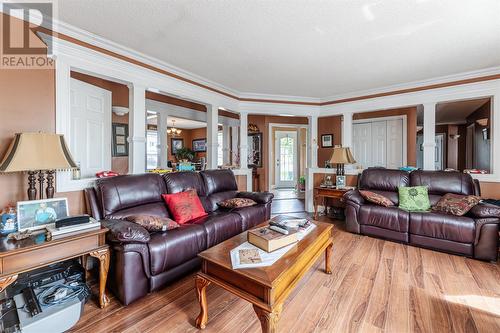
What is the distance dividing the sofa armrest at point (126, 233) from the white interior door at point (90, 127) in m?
1.32

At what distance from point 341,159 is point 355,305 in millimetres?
2694

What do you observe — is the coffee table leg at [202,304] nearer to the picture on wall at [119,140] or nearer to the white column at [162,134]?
the picture on wall at [119,140]

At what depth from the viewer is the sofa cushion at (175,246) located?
1.87m

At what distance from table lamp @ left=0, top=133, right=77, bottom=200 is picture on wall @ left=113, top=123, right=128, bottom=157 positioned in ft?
6.82

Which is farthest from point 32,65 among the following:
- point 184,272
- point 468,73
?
point 468,73

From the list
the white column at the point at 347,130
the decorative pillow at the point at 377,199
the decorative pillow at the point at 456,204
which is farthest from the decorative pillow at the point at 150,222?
the white column at the point at 347,130

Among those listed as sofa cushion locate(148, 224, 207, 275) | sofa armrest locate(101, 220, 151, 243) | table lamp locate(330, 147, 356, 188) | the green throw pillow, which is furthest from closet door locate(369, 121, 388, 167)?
sofa armrest locate(101, 220, 151, 243)

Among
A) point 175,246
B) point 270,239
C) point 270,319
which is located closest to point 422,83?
point 270,239

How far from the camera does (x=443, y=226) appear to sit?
2.73 m

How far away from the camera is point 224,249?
1.68 meters

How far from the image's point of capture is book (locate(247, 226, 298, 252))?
1.61 m

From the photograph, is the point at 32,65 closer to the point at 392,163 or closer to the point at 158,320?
the point at 158,320

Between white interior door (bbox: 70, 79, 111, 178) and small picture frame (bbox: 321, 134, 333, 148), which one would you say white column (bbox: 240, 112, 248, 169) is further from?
white interior door (bbox: 70, 79, 111, 178)

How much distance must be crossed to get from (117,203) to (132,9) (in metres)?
1.77
